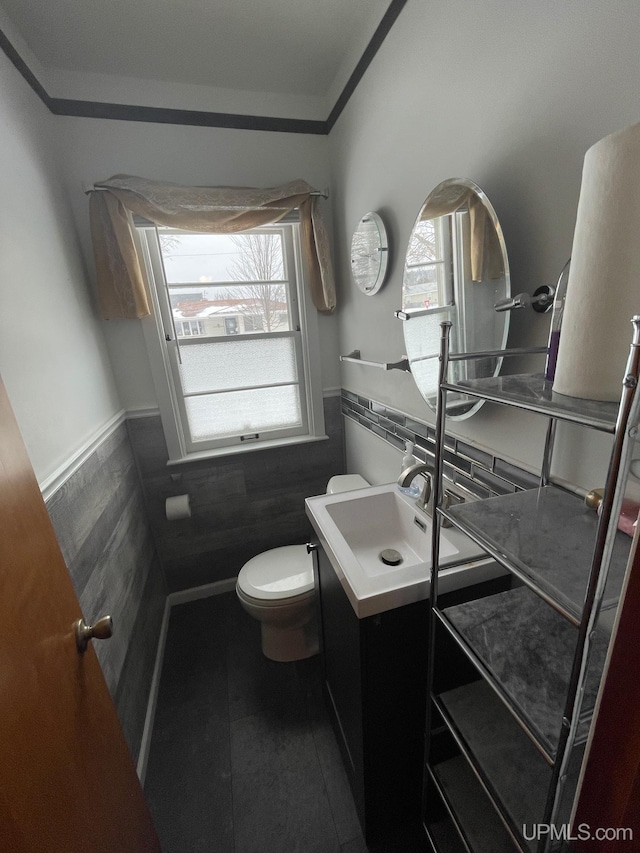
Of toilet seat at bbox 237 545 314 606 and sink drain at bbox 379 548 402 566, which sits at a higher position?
sink drain at bbox 379 548 402 566

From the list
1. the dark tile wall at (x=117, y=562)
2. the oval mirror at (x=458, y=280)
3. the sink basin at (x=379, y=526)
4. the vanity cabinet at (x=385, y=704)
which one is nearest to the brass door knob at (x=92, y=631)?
the dark tile wall at (x=117, y=562)

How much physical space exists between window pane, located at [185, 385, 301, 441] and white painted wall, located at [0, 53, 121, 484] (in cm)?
50

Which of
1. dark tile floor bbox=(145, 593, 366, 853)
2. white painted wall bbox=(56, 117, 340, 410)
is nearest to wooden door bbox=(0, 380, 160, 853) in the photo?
dark tile floor bbox=(145, 593, 366, 853)

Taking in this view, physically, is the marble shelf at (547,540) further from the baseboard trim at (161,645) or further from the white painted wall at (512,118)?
the baseboard trim at (161,645)

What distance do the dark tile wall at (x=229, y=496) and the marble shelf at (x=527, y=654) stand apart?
4.47 feet

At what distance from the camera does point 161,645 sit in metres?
1.77

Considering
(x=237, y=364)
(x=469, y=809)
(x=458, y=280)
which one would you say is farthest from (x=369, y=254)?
(x=469, y=809)

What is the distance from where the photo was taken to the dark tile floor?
3.65 feet

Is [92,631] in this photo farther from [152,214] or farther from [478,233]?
[152,214]

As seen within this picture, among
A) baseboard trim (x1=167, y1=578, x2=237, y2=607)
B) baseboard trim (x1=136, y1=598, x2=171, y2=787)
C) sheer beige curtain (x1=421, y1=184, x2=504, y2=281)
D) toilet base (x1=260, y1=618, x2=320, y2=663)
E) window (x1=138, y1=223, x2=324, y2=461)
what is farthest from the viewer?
baseboard trim (x1=167, y1=578, x2=237, y2=607)

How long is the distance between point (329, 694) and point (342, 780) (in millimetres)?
251

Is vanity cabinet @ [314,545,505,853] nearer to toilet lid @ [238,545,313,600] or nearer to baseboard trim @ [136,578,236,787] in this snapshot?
toilet lid @ [238,545,313,600]

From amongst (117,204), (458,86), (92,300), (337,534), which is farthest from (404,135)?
Answer: (92,300)

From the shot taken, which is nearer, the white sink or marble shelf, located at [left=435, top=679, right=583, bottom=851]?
marble shelf, located at [left=435, top=679, right=583, bottom=851]
